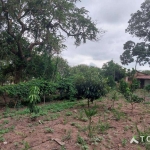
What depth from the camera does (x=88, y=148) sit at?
3.43 metres

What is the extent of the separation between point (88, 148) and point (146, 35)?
19801mm

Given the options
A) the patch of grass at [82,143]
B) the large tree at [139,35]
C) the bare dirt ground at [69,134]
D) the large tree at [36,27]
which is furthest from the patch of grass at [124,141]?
the large tree at [139,35]

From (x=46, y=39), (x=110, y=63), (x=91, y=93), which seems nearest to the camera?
(x=91, y=93)

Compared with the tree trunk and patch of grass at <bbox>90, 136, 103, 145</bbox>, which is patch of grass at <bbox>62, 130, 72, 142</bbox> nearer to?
patch of grass at <bbox>90, 136, 103, 145</bbox>

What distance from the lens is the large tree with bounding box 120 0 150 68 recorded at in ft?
63.7

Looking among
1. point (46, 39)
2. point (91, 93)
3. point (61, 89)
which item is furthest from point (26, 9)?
point (91, 93)

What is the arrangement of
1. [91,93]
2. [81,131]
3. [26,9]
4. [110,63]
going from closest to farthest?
[81,131], [91,93], [26,9], [110,63]

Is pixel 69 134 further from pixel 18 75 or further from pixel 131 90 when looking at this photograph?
pixel 18 75

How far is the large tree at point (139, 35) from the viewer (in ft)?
63.7

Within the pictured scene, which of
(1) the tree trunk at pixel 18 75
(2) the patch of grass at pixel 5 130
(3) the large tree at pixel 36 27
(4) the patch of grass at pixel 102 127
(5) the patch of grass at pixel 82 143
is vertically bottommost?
(2) the patch of grass at pixel 5 130

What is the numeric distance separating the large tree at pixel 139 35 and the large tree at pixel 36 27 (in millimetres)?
9008

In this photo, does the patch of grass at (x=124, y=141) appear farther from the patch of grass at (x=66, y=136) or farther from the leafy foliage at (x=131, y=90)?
the leafy foliage at (x=131, y=90)

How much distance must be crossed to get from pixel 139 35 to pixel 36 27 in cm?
1395

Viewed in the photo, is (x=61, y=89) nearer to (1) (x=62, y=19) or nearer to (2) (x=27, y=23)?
(1) (x=62, y=19)
